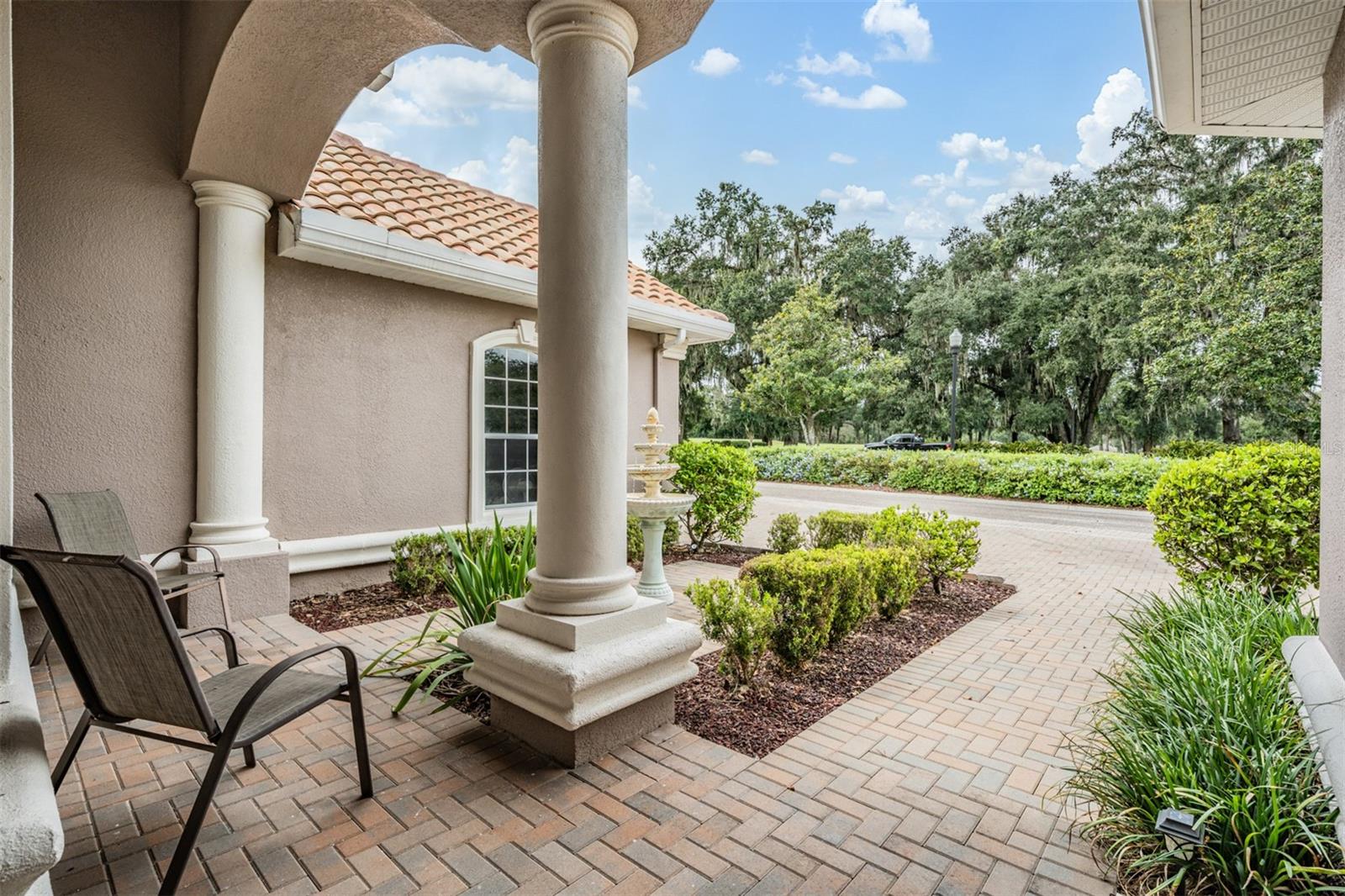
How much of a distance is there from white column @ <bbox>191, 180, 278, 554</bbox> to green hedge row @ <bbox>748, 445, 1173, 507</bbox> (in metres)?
13.9

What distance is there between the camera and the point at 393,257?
5.51 metres

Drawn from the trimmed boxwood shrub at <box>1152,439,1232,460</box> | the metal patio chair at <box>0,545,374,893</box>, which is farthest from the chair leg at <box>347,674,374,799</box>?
the trimmed boxwood shrub at <box>1152,439,1232,460</box>

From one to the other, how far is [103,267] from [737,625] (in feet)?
16.0

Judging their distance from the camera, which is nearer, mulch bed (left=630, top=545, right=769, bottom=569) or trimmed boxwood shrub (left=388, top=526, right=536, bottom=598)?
trimmed boxwood shrub (left=388, top=526, right=536, bottom=598)

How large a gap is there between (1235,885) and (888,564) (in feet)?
A: 9.65

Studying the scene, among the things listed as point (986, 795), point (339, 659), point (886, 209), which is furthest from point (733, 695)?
point (886, 209)

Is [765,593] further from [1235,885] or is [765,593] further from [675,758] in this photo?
[1235,885]

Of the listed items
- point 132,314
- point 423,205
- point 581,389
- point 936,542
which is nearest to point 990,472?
point 936,542

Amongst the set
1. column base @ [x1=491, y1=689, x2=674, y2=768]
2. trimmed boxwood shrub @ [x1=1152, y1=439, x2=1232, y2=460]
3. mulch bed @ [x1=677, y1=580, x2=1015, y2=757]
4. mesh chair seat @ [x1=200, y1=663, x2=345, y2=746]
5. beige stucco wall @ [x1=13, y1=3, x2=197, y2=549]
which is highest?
beige stucco wall @ [x1=13, y1=3, x2=197, y2=549]

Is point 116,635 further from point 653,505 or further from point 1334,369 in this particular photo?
point 1334,369

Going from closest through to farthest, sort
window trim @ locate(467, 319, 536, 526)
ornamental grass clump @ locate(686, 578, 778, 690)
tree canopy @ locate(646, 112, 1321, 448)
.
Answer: ornamental grass clump @ locate(686, 578, 778, 690) → window trim @ locate(467, 319, 536, 526) → tree canopy @ locate(646, 112, 1321, 448)

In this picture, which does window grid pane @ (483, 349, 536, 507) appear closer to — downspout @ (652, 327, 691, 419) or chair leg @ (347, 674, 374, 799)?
downspout @ (652, 327, 691, 419)

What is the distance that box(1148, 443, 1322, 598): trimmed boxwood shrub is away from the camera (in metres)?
4.48

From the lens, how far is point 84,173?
435 cm
